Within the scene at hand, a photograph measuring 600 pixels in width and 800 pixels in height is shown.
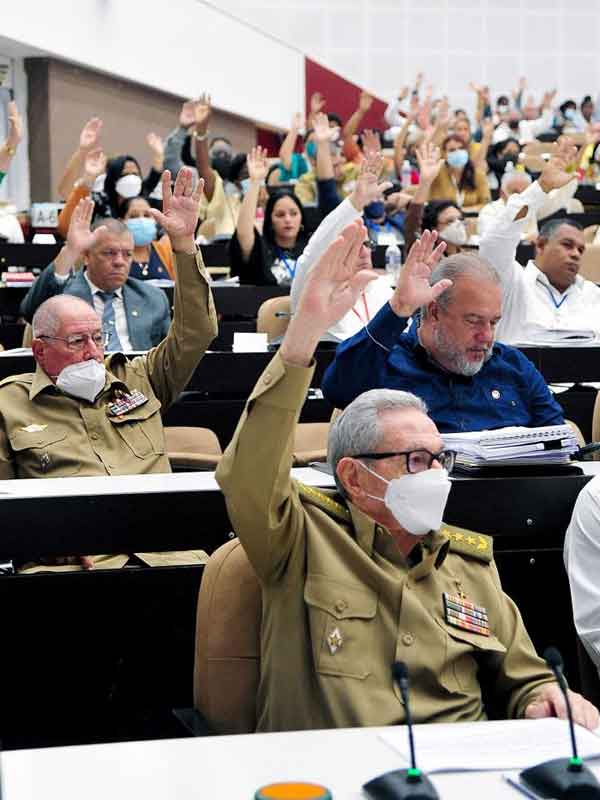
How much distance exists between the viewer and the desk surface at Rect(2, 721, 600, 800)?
1.54 meters

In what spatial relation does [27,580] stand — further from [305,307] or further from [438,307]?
[438,307]

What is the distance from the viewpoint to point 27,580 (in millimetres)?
2705

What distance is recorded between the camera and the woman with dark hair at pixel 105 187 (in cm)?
682

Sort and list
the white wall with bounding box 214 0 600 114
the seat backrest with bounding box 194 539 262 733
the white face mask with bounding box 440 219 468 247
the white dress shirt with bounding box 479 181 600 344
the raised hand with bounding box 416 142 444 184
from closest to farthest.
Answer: the seat backrest with bounding box 194 539 262 733 < the white dress shirt with bounding box 479 181 600 344 < the raised hand with bounding box 416 142 444 184 < the white face mask with bounding box 440 219 468 247 < the white wall with bounding box 214 0 600 114

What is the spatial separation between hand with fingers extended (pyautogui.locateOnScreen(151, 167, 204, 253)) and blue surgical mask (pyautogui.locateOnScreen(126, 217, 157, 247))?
10.5 ft

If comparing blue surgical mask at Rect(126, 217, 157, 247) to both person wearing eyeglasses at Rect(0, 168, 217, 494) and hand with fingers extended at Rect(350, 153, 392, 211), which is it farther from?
person wearing eyeglasses at Rect(0, 168, 217, 494)

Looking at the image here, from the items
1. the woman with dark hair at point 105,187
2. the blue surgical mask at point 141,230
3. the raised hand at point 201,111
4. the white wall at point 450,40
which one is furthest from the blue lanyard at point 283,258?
the white wall at point 450,40

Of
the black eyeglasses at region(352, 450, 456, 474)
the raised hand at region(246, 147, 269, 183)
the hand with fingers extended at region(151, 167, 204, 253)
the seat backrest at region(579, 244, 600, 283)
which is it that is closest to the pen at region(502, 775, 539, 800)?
the black eyeglasses at region(352, 450, 456, 474)

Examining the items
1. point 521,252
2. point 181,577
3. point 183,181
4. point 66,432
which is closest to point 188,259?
point 183,181

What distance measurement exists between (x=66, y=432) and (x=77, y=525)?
38.7 inches

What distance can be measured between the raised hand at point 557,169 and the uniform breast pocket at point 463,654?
3255 millimetres

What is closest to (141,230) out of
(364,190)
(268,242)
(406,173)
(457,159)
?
(268,242)

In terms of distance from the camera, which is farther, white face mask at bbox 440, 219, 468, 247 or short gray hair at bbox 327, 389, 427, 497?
white face mask at bbox 440, 219, 468, 247

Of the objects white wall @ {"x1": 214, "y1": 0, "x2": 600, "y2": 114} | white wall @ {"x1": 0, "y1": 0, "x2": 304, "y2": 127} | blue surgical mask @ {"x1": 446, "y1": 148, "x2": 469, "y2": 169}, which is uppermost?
white wall @ {"x1": 214, "y1": 0, "x2": 600, "y2": 114}
